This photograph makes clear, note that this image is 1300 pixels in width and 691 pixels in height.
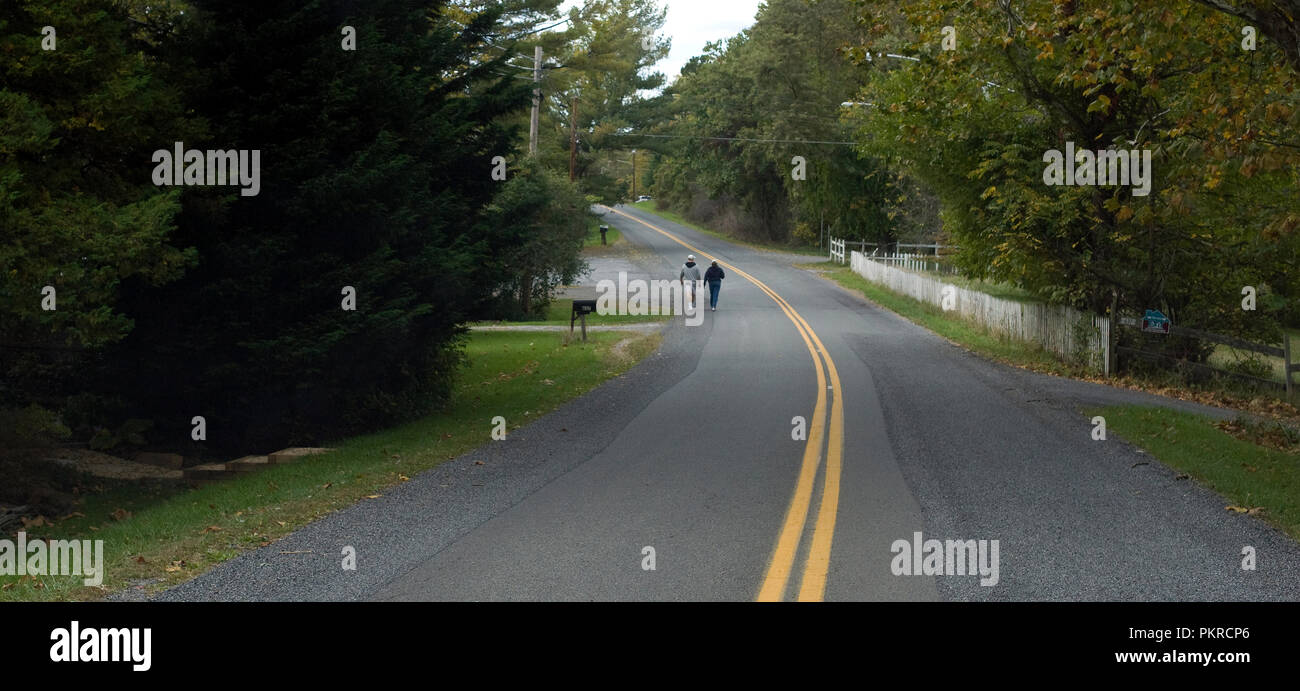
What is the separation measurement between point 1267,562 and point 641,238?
67.5 meters

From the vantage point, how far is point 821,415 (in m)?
13.6

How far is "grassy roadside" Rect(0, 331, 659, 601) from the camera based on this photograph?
696cm

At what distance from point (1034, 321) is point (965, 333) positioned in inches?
112

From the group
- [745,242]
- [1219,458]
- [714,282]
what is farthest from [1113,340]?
[745,242]

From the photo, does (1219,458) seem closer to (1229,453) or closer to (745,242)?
Answer: (1229,453)

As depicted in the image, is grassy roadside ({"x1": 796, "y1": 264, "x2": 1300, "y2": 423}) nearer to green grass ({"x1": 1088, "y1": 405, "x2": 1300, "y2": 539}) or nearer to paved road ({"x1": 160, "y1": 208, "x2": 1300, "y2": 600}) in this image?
paved road ({"x1": 160, "y1": 208, "x2": 1300, "y2": 600})

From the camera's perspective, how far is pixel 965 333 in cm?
2734

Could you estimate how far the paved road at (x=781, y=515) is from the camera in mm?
6297

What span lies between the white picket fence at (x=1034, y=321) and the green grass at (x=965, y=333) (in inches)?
8.8

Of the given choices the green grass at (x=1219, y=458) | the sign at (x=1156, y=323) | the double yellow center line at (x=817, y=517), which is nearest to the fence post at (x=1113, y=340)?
the sign at (x=1156, y=323)

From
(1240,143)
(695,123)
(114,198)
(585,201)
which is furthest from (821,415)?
(695,123)

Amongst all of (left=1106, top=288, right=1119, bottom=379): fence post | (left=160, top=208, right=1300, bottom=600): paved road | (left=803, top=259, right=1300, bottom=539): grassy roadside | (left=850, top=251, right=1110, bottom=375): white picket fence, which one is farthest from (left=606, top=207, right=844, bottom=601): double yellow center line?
(left=850, top=251, right=1110, bottom=375): white picket fence

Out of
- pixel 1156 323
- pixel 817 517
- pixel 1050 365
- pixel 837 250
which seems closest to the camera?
pixel 817 517
